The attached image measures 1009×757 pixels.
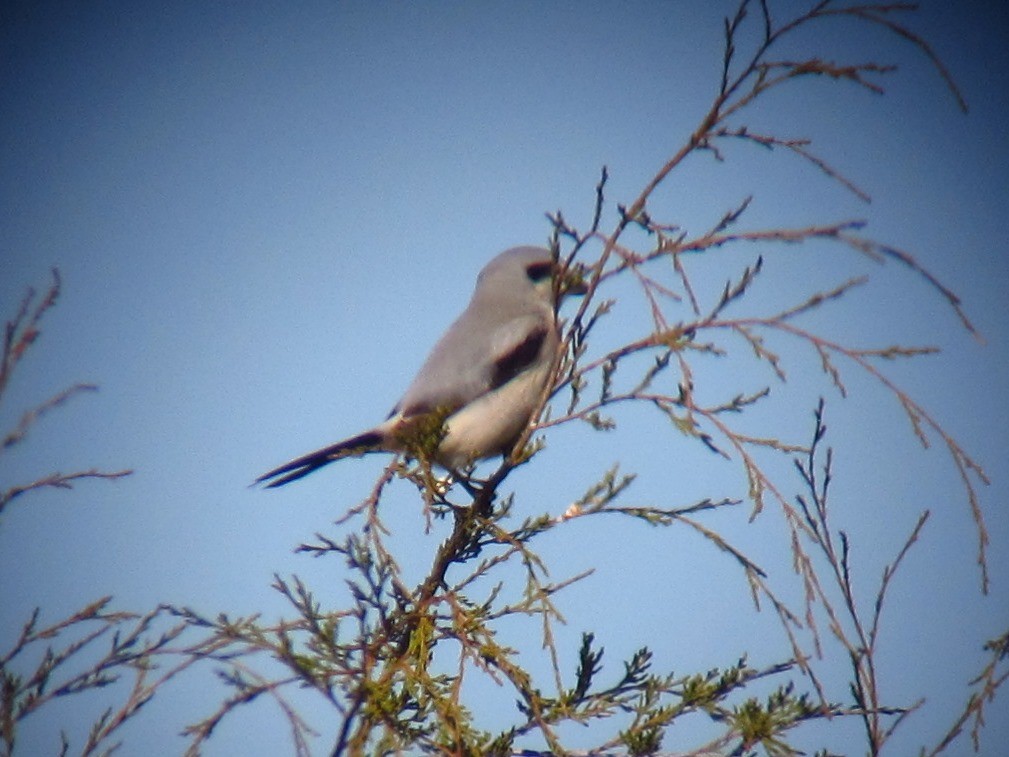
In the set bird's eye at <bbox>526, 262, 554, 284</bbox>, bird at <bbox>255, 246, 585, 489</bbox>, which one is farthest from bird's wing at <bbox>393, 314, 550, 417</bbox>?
bird's eye at <bbox>526, 262, 554, 284</bbox>

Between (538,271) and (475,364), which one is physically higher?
(538,271)

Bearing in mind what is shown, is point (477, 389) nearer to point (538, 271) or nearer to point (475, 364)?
point (475, 364)

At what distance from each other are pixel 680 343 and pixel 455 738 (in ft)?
4.09

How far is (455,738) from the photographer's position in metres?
2.32

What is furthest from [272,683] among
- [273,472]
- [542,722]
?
[273,472]

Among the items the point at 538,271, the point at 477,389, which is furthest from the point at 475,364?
the point at 538,271

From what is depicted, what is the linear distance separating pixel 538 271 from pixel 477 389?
1053mm

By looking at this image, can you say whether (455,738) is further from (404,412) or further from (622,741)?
(404,412)

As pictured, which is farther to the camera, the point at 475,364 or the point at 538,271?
the point at 538,271

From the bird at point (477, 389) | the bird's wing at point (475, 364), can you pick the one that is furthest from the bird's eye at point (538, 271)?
the bird's wing at point (475, 364)

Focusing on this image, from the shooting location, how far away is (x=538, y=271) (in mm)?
4902

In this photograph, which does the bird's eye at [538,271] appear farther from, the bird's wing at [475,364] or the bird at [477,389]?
the bird's wing at [475,364]

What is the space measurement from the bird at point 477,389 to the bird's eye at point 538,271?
0.23 m

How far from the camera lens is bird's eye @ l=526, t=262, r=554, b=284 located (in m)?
4.89
